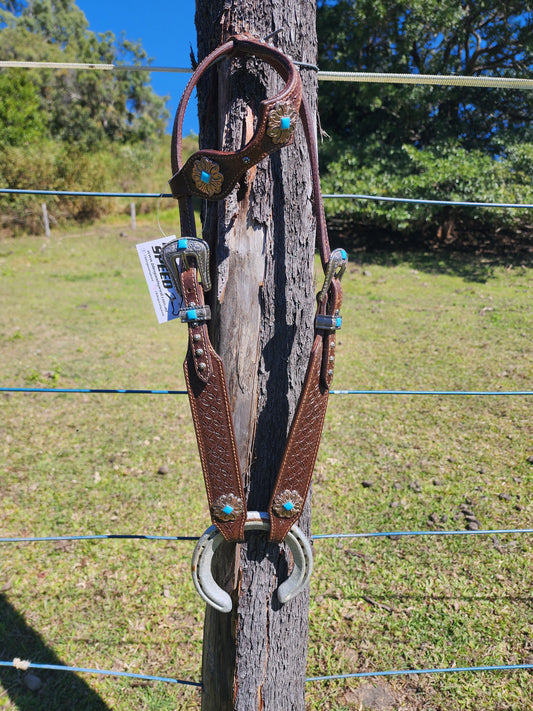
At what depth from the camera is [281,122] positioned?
945 mm

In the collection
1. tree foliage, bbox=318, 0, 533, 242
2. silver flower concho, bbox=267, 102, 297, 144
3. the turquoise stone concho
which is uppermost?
tree foliage, bbox=318, 0, 533, 242

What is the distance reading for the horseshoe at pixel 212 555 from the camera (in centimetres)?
114

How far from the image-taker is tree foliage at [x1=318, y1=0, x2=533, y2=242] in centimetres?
978

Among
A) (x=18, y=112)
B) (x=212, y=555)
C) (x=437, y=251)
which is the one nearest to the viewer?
(x=212, y=555)

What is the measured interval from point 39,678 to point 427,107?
38.8 feet

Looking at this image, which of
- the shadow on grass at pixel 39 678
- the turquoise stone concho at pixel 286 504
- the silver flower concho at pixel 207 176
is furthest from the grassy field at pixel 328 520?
the silver flower concho at pixel 207 176

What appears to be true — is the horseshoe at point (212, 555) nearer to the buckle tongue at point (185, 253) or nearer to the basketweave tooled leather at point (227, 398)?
the basketweave tooled leather at point (227, 398)

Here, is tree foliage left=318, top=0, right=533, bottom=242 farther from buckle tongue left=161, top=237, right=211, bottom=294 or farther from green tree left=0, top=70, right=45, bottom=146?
green tree left=0, top=70, right=45, bottom=146

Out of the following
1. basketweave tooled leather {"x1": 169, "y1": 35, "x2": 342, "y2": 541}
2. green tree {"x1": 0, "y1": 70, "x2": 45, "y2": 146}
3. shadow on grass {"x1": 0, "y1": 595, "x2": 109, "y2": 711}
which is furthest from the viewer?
green tree {"x1": 0, "y1": 70, "x2": 45, "y2": 146}

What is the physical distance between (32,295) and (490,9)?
10.3 m

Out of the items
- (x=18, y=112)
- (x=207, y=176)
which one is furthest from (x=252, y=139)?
(x=18, y=112)

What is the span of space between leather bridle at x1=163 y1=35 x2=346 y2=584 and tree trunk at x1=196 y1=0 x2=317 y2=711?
0.19 ft

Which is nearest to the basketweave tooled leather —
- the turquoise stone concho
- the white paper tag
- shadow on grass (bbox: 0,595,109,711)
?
the turquoise stone concho

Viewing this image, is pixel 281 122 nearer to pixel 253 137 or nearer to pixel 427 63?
pixel 253 137
